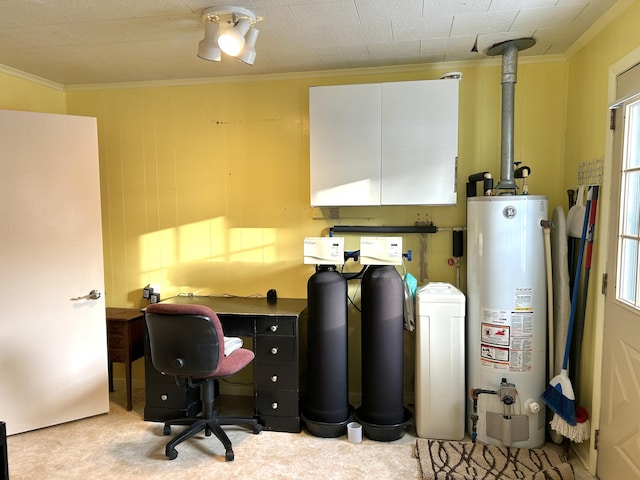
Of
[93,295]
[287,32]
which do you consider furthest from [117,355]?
[287,32]

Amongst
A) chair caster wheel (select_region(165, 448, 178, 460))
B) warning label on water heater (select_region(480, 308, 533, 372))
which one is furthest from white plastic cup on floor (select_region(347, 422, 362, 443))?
chair caster wheel (select_region(165, 448, 178, 460))

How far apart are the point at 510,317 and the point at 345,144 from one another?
1505 millimetres

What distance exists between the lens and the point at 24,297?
2727mm

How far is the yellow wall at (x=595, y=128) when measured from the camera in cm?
205

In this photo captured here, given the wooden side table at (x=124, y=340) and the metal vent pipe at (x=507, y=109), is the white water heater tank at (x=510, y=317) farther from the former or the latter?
the wooden side table at (x=124, y=340)

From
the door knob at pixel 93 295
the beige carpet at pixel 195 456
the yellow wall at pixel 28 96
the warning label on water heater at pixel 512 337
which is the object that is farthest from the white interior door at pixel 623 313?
the yellow wall at pixel 28 96

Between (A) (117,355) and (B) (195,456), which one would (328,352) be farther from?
(A) (117,355)

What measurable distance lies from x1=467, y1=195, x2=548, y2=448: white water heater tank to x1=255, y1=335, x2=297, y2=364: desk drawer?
1183 millimetres

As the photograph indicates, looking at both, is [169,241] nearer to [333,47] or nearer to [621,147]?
[333,47]

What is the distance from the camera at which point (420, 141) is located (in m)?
2.69

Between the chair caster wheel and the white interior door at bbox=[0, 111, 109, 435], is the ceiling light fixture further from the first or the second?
the chair caster wheel

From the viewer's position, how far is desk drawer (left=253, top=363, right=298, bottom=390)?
2734 mm

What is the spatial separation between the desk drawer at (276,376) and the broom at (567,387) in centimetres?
156

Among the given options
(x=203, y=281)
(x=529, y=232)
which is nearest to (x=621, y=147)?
(x=529, y=232)
